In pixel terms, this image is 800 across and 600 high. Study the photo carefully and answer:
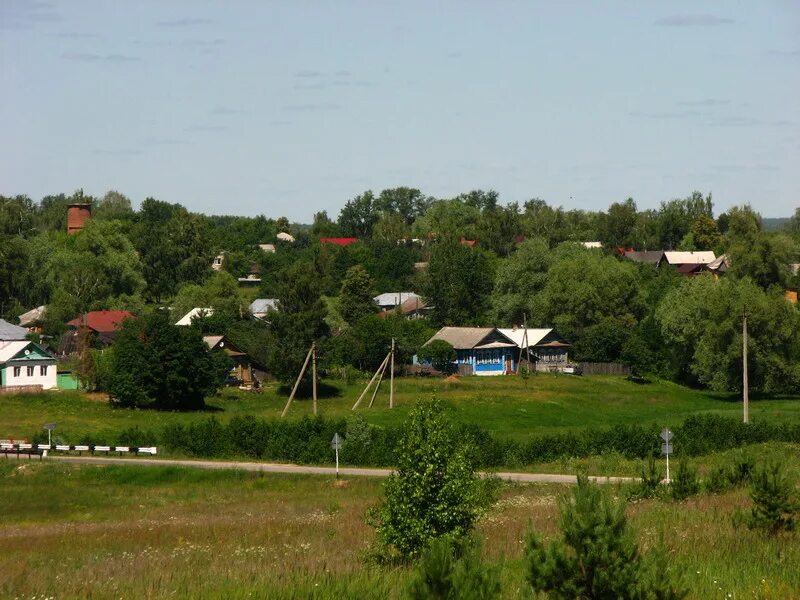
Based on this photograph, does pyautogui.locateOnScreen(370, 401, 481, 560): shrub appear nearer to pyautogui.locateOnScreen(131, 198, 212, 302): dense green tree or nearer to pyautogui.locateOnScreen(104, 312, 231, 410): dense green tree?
pyautogui.locateOnScreen(104, 312, 231, 410): dense green tree

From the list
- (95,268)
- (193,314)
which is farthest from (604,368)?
(95,268)

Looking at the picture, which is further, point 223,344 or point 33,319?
point 33,319

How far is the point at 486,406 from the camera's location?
72.6 m

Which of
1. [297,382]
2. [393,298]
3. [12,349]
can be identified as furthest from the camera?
[393,298]

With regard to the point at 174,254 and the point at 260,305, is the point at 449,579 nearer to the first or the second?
the point at 260,305

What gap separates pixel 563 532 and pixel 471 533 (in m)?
8.26

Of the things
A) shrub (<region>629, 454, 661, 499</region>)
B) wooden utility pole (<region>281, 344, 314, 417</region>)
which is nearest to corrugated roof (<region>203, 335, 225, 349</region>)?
wooden utility pole (<region>281, 344, 314, 417</region>)

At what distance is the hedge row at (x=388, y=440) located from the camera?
172 ft

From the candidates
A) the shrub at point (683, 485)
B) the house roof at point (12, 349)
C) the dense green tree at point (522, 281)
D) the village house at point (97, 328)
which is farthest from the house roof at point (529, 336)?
the shrub at point (683, 485)

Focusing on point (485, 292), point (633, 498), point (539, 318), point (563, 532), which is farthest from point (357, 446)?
point (485, 292)

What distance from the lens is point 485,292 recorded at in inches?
4631

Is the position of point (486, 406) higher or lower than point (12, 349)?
lower

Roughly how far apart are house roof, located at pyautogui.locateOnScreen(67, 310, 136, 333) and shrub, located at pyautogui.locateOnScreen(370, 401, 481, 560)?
77563 millimetres

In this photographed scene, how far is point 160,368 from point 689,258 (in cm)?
9613
